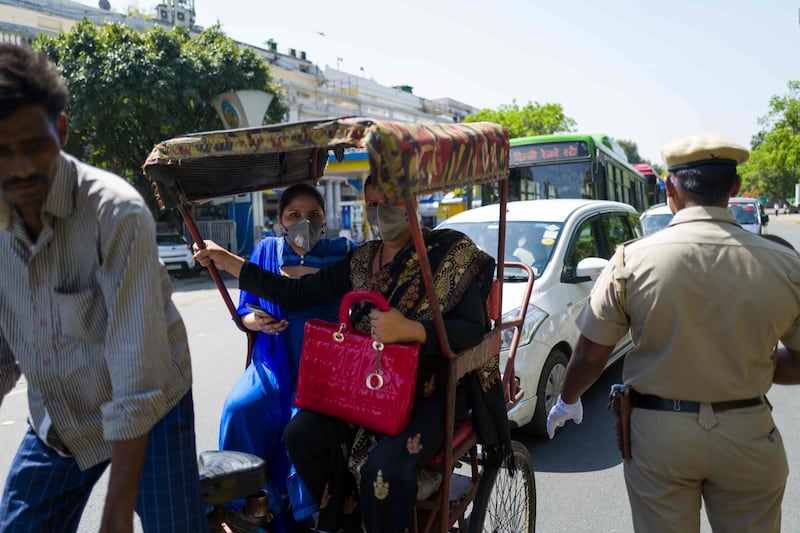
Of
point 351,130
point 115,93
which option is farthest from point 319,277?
point 115,93

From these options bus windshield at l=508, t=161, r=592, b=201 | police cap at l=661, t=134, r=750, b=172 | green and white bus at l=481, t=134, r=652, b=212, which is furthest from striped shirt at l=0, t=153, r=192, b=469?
bus windshield at l=508, t=161, r=592, b=201

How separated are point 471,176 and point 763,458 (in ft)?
4.37

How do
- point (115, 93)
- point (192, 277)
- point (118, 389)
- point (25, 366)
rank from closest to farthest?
point (118, 389), point (25, 366), point (115, 93), point (192, 277)

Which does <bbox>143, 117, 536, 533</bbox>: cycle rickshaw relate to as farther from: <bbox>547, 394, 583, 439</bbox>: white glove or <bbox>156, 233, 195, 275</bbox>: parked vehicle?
<bbox>156, 233, 195, 275</bbox>: parked vehicle

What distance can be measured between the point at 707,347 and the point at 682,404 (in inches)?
7.9

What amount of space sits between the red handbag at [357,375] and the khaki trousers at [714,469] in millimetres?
810

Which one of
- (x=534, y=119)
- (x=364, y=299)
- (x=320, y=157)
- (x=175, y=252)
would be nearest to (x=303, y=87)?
(x=534, y=119)

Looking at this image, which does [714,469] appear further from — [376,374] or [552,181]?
[552,181]

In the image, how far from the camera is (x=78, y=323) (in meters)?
1.44

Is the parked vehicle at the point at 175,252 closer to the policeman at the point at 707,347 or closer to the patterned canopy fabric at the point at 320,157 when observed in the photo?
the patterned canopy fabric at the point at 320,157

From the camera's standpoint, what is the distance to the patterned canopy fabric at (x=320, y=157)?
1845mm

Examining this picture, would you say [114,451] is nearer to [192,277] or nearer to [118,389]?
[118,389]

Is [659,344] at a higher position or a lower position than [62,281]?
lower

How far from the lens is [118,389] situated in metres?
1.38
